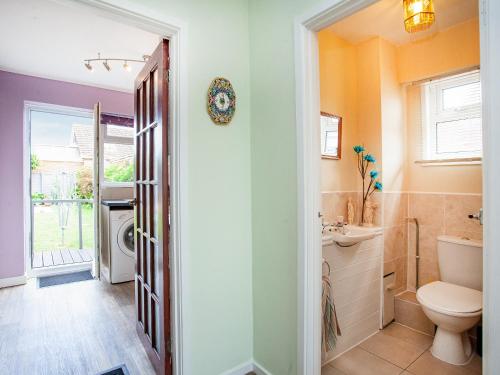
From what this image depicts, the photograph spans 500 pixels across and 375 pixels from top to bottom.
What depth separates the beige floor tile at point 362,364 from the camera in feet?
6.17

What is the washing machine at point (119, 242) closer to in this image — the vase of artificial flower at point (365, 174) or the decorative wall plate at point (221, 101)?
the decorative wall plate at point (221, 101)

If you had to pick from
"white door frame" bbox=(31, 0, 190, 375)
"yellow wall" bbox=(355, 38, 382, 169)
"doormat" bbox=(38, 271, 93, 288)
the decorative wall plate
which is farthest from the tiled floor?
"doormat" bbox=(38, 271, 93, 288)

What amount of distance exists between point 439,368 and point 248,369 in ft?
4.28

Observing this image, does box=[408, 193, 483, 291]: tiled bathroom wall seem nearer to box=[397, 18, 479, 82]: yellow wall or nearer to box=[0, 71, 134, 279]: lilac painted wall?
box=[397, 18, 479, 82]: yellow wall

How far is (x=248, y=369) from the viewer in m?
1.84

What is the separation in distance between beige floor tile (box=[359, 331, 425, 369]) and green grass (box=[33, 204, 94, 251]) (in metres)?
4.13

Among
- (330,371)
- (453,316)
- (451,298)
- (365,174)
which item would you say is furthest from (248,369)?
(365,174)

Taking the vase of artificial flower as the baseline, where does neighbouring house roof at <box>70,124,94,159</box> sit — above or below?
above

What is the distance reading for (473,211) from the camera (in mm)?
2328

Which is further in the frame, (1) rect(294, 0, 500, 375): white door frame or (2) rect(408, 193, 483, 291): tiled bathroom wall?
(2) rect(408, 193, 483, 291): tiled bathroom wall

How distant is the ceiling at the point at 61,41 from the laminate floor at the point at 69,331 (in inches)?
94.8

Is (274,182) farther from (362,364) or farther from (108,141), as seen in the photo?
(108,141)

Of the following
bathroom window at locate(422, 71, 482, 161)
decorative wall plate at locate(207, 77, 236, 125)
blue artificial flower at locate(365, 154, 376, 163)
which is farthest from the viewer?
blue artificial flower at locate(365, 154, 376, 163)

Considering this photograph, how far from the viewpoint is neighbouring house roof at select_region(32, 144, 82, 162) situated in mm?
4066
